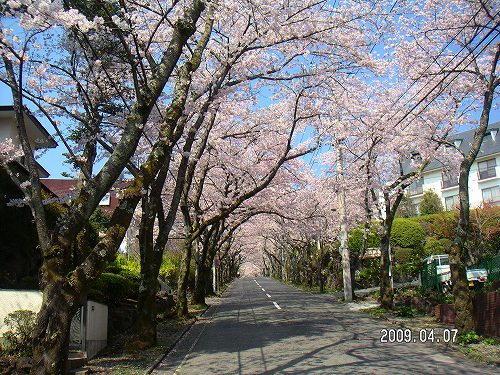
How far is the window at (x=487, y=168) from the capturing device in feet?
144

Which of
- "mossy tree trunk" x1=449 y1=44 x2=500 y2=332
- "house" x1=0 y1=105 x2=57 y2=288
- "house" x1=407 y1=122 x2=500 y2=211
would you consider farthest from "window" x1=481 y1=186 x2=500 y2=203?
"house" x1=0 y1=105 x2=57 y2=288

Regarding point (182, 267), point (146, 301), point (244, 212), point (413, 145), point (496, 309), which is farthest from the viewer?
point (244, 212)

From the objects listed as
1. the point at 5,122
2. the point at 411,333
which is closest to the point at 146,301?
the point at 411,333

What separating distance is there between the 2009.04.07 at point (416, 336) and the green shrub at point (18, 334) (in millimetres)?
7511

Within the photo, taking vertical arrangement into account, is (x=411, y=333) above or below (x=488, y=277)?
below

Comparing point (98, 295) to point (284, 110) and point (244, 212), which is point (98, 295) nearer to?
point (284, 110)

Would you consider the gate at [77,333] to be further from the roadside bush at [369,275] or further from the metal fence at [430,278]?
the roadside bush at [369,275]

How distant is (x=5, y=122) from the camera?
16.5 meters

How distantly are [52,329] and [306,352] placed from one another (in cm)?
549

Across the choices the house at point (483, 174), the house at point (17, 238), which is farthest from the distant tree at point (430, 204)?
the house at point (17, 238)

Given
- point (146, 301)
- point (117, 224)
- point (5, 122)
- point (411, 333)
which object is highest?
point (5, 122)

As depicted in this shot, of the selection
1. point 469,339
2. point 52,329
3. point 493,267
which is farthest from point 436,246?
point 52,329

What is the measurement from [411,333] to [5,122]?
47.5 feet

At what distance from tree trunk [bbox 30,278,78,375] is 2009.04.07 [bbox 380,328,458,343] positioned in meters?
7.51
